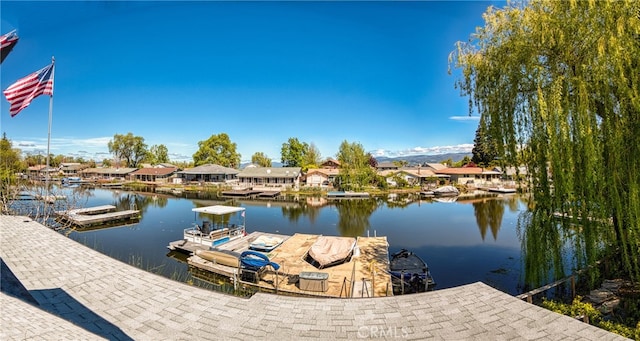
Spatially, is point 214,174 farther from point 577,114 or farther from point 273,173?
point 577,114

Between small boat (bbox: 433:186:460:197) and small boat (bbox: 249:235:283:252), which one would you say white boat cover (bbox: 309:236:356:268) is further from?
small boat (bbox: 433:186:460:197)

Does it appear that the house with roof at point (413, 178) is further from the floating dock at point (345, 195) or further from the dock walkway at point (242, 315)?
the dock walkway at point (242, 315)

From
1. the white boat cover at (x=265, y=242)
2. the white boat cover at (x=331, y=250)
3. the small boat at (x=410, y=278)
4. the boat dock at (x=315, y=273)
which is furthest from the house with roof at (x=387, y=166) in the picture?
the small boat at (x=410, y=278)

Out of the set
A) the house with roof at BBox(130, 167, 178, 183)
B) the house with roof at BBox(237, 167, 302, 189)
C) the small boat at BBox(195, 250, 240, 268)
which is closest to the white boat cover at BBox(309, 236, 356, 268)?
the small boat at BBox(195, 250, 240, 268)

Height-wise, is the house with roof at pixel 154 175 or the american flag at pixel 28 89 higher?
the american flag at pixel 28 89

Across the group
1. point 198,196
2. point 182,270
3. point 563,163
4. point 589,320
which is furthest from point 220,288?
point 198,196

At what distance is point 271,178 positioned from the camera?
6031 cm

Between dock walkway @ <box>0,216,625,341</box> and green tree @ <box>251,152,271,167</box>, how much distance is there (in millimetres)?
85274

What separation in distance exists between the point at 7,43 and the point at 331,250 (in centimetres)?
1407

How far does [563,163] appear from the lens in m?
7.64

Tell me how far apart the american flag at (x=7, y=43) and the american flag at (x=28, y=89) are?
2.46 meters

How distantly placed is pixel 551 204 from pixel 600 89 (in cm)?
333

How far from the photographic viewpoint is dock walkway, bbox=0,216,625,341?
5.71 meters

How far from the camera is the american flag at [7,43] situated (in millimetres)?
7535
